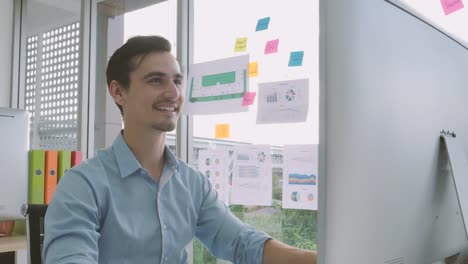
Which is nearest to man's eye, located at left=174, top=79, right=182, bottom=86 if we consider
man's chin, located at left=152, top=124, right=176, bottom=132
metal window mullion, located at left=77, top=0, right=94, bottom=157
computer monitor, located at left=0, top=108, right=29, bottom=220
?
man's chin, located at left=152, top=124, right=176, bottom=132

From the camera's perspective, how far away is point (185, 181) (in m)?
1.16

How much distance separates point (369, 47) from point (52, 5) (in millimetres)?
3102

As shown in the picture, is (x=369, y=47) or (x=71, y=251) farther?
(x=71, y=251)

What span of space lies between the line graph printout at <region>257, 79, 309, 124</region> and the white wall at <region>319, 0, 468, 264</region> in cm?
95

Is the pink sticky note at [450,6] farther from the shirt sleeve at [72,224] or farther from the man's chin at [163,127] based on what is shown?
the shirt sleeve at [72,224]

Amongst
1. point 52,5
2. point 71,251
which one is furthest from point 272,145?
point 52,5

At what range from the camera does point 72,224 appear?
→ 2.78ft

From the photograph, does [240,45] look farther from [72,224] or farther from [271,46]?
[72,224]

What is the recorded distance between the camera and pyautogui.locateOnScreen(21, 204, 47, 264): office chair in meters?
1.11

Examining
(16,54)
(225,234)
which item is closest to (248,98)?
(225,234)

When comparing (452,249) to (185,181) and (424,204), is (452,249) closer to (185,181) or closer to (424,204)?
(424,204)

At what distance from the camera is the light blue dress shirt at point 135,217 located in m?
0.86

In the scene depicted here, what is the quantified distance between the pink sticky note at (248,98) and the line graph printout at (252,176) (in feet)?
0.59

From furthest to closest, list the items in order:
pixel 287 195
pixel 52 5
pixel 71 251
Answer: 1. pixel 52 5
2. pixel 287 195
3. pixel 71 251
